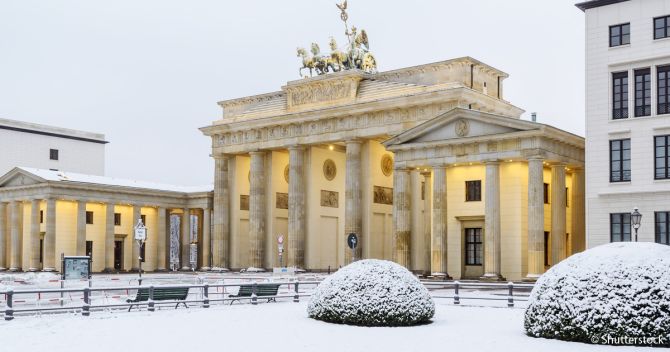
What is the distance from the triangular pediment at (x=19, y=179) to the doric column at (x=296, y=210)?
72.5 ft

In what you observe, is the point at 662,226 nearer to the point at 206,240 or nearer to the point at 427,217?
the point at 427,217

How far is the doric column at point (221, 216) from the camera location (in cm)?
7538

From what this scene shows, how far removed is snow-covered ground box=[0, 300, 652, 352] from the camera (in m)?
19.2

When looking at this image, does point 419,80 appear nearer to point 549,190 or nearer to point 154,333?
point 549,190

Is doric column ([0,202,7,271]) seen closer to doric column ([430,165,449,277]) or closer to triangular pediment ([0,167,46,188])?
triangular pediment ([0,167,46,188])

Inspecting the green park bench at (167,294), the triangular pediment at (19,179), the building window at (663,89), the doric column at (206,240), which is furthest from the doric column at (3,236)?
the building window at (663,89)

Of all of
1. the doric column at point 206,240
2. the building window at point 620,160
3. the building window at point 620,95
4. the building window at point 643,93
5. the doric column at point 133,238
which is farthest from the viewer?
the doric column at point 133,238

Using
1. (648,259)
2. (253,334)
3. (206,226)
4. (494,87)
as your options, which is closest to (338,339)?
(253,334)

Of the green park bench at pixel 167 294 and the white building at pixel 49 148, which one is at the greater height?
the white building at pixel 49 148

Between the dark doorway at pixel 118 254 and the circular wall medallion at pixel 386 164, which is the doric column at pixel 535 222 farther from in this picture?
the dark doorway at pixel 118 254

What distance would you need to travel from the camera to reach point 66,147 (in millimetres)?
105938

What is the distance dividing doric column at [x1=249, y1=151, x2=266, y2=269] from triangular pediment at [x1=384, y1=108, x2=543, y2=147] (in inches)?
853

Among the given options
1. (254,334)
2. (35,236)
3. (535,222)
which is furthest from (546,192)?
(35,236)

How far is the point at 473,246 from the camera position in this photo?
176ft
